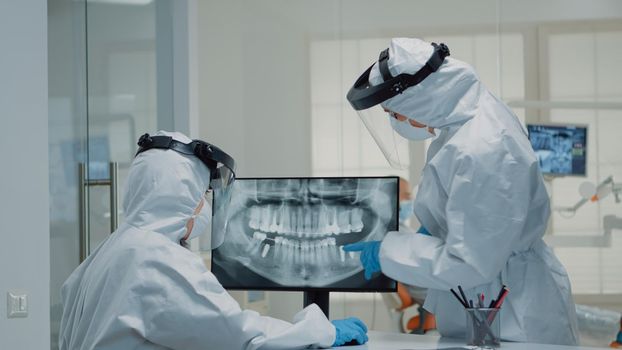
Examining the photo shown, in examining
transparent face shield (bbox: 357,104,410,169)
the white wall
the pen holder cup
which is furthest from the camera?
the white wall

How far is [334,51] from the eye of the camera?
407 cm

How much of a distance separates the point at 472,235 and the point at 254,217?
684 mm

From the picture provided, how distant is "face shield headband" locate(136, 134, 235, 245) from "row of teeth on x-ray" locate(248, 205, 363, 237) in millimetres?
90

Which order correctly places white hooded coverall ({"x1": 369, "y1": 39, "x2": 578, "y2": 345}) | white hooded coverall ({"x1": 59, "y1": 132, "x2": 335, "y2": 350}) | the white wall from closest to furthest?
white hooded coverall ({"x1": 59, "y1": 132, "x2": 335, "y2": 350}) → white hooded coverall ({"x1": 369, "y1": 39, "x2": 578, "y2": 345}) → the white wall

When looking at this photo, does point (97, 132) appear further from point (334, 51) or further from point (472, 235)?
point (472, 235)

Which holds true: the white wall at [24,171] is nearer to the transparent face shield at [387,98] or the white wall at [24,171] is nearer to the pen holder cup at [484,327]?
the transparent face shield at [387,98]

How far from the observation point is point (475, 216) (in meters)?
2.05

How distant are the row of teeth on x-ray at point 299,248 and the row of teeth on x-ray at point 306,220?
22mm

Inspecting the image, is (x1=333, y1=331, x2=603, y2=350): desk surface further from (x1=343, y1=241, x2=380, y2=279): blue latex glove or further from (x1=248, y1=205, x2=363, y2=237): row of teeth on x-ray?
(x1=248, y1=205, x2=363, y2=237): row of teeth on x-ray

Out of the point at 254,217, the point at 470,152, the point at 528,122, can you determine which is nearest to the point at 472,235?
the point at 470,152

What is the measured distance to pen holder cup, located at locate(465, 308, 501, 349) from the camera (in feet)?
6.37

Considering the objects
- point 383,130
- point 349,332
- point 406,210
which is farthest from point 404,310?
point 349,332

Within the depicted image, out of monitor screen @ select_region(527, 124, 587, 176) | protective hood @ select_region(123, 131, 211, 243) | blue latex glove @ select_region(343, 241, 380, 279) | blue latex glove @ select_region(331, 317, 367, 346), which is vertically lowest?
blue latex glove @ select_region(331, 317, 367, 346)

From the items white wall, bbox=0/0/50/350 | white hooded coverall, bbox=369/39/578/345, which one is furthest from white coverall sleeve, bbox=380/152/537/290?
white wall, bbox=0/0/50/350
